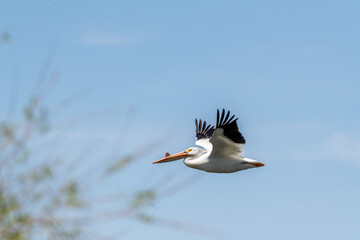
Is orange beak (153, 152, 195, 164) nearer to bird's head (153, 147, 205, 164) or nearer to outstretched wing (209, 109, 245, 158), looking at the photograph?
bird's head (153, 147, 205, 164)

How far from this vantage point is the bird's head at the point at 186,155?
18286mm

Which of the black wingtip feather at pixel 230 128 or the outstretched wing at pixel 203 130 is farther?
the outstretched wing at pixel 203 130

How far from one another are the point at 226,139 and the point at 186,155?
10.4 ft

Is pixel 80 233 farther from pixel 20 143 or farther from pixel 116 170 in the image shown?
pixel 20 143

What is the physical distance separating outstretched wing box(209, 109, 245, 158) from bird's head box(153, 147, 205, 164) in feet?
5.69

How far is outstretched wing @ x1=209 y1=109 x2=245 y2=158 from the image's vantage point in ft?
49.8

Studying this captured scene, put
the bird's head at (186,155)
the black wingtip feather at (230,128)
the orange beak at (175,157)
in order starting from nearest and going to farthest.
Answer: the black wingtip feather at (230,128) → the bird's head at (186,155) → the orange beak at (175,157)

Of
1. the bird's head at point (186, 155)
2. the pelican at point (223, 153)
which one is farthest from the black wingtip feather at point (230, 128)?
the bird's head at point (186, 155)

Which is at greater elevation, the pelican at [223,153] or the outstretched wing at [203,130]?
the outstretched wing at [203,130]

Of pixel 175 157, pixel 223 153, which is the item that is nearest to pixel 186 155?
pixel 175 157

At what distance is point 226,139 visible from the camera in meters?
15.7

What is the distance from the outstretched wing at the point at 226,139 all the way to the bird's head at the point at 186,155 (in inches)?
68.2

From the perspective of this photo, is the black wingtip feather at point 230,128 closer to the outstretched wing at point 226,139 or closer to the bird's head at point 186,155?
the outstretched wing at point 226,139

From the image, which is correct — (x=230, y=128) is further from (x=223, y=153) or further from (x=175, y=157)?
(x=175, y=157)
